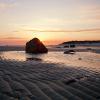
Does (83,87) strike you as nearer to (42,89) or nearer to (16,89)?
(42,89)

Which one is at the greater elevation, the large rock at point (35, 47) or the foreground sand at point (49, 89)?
the large rock at point (35, 47)

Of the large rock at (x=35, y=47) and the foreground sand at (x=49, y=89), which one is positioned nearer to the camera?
the foreground sand at (x=49, y=89)

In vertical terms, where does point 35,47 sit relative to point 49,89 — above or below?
above

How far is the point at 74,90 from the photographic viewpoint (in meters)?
6.76

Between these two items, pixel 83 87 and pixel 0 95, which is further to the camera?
pixel 83 87

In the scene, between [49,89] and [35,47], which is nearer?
[49,89]

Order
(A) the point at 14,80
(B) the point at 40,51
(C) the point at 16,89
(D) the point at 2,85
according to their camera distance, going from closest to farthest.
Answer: (C) the point at 16,89, (D) the point at 2,85, (A) the point at 14,80, (B) the point at 40,51

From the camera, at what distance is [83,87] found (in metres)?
7.20

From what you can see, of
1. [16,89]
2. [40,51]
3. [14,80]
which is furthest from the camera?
[40,51]

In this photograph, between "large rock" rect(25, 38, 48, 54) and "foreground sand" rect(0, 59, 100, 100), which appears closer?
"foreground sand" rect(0, 59, 100, 100)

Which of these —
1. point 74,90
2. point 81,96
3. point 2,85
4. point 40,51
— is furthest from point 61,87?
point 40,51

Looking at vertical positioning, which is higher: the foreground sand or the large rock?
the large rock

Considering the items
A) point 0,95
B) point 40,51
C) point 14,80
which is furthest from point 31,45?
point 0,95

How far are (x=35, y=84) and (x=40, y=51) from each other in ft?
73.9
